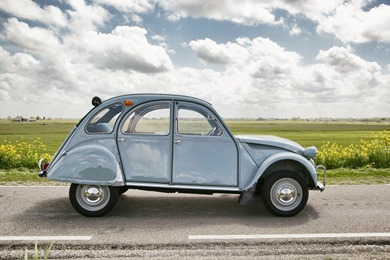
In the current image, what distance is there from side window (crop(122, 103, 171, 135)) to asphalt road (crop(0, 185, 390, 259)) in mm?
1330

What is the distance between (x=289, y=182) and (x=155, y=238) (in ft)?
7.46

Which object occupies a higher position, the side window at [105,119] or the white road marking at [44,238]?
the side window at [105,119]

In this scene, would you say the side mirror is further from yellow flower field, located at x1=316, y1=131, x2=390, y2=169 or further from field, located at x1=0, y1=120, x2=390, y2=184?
yellow flower field, located at x1=316, y1=131, x2=390, y2=169

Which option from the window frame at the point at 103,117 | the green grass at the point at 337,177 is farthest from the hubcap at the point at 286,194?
the green grass at the point at 337,177

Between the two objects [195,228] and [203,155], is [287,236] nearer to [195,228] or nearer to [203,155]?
[195,228]

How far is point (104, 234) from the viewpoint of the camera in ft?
15.3

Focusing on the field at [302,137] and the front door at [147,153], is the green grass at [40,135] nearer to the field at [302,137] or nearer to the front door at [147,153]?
the field at [302,137]

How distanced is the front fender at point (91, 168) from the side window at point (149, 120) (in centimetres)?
50

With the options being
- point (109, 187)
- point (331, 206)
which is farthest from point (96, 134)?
point (331, 206)

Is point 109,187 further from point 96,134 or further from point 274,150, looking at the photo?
point 274,150

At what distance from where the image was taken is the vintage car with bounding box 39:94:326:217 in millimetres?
5348

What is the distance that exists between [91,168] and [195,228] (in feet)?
5.83

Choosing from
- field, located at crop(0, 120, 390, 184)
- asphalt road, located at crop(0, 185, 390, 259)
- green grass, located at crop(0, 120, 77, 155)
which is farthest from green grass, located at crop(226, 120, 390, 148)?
green grass, located at crop(0, 120, 77, 155)

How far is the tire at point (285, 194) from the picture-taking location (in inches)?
214
